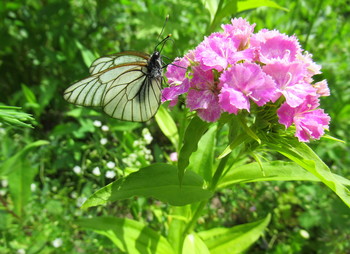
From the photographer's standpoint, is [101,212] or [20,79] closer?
[101,212]

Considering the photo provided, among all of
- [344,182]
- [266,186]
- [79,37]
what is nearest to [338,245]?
[266,186]

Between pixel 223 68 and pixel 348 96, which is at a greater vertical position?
pixel 223 68

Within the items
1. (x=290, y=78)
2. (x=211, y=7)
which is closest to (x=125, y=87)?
(x=211, y=7)

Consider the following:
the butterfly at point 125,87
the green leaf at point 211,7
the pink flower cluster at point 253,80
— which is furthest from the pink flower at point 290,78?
the green leaf at point 211,7

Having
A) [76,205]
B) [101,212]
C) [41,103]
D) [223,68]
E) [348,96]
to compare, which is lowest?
[101,212]

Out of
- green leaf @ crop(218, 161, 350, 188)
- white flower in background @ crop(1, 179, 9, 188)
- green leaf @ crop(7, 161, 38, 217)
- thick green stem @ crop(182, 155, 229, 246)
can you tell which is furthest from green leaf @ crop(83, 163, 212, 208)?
white flower in background @ crop(1, 179, 9, 188)

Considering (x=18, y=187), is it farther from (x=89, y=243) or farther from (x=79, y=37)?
(x=79, y=37)

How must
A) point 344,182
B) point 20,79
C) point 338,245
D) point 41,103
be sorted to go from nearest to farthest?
point 344,182, point 338,245, point 41,103, point 20,79
